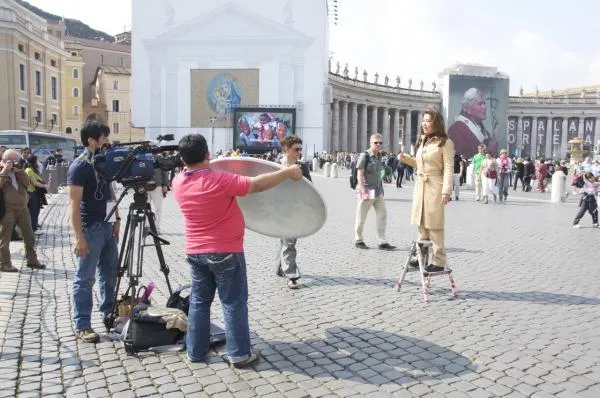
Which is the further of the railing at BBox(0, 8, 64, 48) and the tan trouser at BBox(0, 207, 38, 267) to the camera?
the railing at BBox(0, 8, 64, 48)

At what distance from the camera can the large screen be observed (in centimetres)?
4616

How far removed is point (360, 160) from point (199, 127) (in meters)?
42.3

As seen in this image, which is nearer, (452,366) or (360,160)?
(452,366)

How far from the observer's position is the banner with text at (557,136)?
89.5 m

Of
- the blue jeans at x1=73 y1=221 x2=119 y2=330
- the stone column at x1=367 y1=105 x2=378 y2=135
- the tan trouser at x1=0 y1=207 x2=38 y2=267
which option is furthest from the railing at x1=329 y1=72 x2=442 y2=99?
the blue jeans at x1=73 y1=221 x2=119 y2=330

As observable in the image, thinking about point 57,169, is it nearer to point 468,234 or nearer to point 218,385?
point 468,234

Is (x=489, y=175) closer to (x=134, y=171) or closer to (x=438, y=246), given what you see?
(x=438, y=246)

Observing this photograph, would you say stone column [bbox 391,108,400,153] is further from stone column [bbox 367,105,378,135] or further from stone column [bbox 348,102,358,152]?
stone column [bbox 348,102,358,152]

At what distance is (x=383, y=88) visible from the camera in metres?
77.2

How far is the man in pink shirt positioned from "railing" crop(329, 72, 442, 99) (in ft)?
208

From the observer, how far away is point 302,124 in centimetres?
4734

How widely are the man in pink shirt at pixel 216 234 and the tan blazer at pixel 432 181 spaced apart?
9.03 feet

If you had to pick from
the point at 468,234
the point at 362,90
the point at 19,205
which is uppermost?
the point at 362,90

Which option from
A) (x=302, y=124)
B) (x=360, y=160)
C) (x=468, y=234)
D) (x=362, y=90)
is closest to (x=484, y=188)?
(x=468, y=234)
